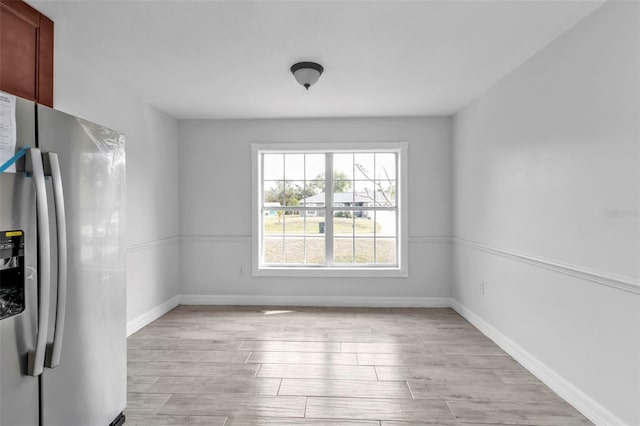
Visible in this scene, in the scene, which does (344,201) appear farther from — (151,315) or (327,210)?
(151,315)

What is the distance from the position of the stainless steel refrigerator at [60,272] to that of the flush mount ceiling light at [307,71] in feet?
4.62

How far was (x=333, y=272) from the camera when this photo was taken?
434cm

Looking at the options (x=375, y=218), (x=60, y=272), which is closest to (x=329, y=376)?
(x=60, y=272)

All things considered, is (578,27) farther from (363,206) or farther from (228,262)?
(228,262)

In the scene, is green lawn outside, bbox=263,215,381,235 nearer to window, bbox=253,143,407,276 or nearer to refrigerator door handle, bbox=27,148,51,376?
window, bbox=253,143,407,276

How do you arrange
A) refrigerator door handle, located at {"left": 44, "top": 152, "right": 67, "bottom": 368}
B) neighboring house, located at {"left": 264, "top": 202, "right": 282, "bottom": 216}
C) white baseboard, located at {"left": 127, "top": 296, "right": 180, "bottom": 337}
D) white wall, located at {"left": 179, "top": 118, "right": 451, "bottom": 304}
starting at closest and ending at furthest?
1. refrigerator door handle, located at {"left": 44, "top": 152, "right": 67, "bottom": 368}
2. white baseboard, located at {"left": 127, "top": 296, "right": 180, "bottom": 337}
3. white wall, located at {"left": 179, "top": 118, "right": 451, "bottom": 304}
4. neighboring house, located at {"left": 264, "top": 202, "right": 282, "bottom": 216}

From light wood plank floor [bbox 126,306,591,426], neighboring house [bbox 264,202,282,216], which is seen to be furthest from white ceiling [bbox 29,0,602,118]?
light wood plank floor [bbox 126,306,591,426]

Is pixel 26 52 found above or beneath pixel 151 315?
above

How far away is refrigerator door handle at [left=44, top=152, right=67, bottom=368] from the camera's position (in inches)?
56.9

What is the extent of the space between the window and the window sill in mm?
53

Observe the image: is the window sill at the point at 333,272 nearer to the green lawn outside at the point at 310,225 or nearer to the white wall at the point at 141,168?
the green lawn outside at the point at 310,225

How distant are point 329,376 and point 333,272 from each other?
6.17 ft

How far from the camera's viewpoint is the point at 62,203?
147 cm

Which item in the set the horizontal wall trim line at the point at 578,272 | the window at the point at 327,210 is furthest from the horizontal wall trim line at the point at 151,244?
the horizontal wall trim line at the point at 578,272
